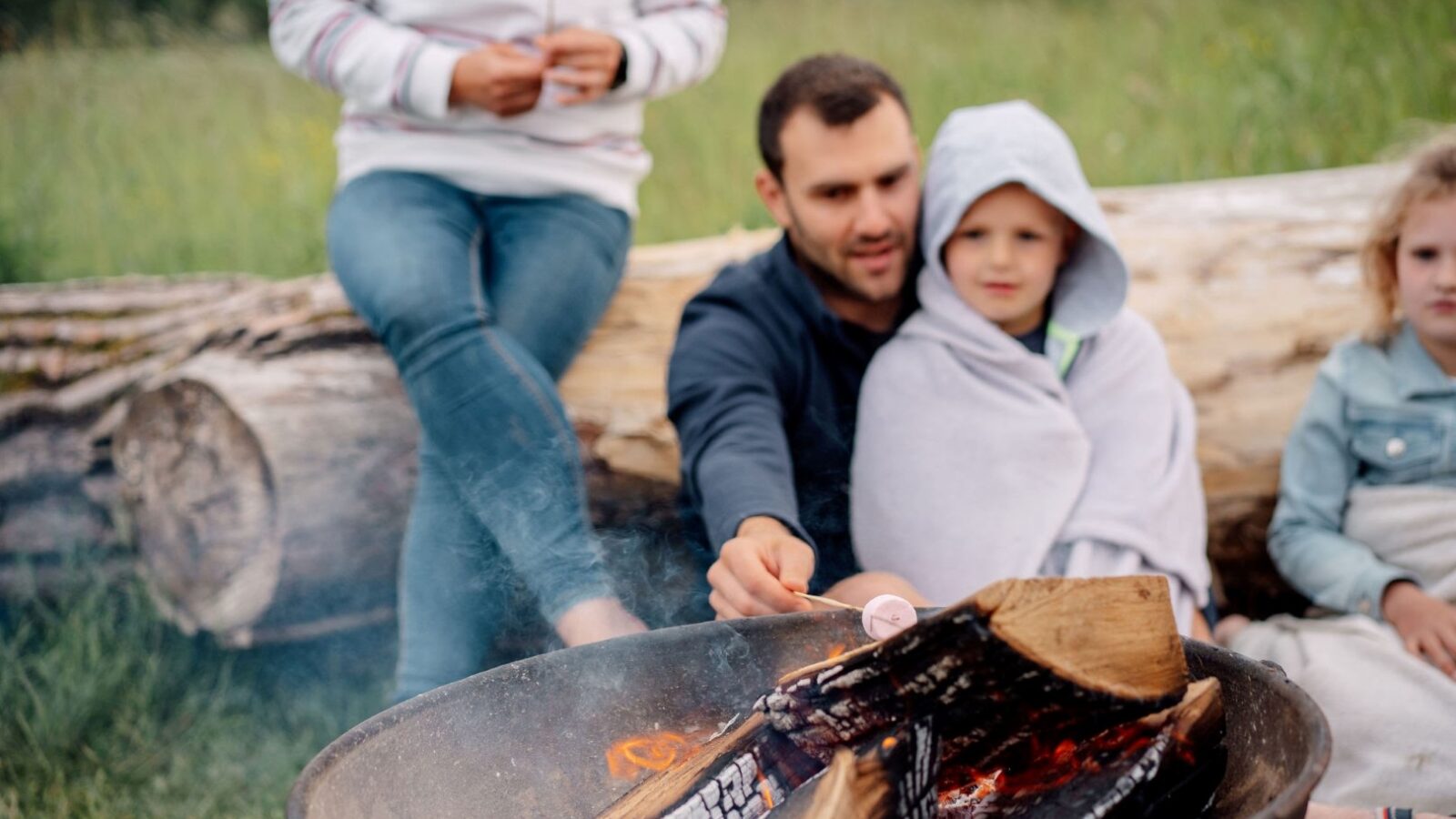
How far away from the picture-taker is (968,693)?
1299 mm

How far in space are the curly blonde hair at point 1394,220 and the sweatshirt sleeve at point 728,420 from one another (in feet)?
4.13

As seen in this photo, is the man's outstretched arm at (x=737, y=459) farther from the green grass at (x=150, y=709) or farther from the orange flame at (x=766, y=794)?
the green grass at (x=150, y=709)

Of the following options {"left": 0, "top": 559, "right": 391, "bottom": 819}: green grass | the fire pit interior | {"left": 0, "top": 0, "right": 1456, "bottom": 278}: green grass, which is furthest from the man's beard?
{"left": 0, "top": 0, "right": 1456, "bottom": 278}: green grass

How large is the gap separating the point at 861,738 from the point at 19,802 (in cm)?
198

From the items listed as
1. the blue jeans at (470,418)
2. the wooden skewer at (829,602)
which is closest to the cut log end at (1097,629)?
the wooden skewer at (829,602)

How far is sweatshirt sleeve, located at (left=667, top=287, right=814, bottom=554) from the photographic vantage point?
210cm

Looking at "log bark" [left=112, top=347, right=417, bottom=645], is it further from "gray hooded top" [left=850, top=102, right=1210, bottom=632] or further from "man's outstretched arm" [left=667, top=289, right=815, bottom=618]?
"gray hooded top" [left=850, top=102, right=1210, bottom=632]

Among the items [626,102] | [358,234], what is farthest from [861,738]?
[626,102]

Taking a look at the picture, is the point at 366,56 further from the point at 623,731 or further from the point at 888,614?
the point at 888,614

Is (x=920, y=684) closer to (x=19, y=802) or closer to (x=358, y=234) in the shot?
(x=358, y=234)

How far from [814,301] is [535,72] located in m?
0.75

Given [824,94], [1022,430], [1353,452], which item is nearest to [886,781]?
[1022,430]

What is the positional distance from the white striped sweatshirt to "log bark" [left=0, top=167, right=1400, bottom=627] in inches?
14.2

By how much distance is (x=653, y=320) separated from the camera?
9.74 feet
